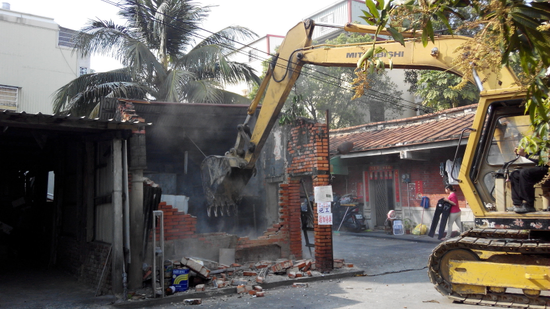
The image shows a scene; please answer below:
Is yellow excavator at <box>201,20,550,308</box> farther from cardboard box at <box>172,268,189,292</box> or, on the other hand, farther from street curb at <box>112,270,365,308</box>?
cardboard box at <box>172,268,189,292</box>

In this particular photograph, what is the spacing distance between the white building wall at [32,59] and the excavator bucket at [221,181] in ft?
54.6

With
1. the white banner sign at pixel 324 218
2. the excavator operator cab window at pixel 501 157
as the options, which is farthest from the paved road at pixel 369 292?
the excavator operator cab window at pixel 501 157

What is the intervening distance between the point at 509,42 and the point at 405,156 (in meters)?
13.1

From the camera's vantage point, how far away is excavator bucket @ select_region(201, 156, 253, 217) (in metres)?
8.75

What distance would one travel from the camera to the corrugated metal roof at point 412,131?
47.9ft

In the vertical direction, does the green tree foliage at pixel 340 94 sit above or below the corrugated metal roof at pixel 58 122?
above

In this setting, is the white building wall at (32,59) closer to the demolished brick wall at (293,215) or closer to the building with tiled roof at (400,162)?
the building with tiled roof at (400,162)

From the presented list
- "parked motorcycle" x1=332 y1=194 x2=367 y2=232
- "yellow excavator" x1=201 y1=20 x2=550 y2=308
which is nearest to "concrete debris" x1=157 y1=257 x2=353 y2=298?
"yellow excavator" x1=201 y1=20 x2=550 y2=308

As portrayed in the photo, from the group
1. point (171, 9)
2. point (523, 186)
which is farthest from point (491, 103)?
point (171, 9)

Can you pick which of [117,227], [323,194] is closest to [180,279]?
[117,227]

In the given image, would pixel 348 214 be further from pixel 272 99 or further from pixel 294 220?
pixel 272 99

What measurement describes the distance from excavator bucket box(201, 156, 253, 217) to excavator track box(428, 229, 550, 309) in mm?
3939

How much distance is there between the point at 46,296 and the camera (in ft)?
25.8

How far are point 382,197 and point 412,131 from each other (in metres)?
2.92
